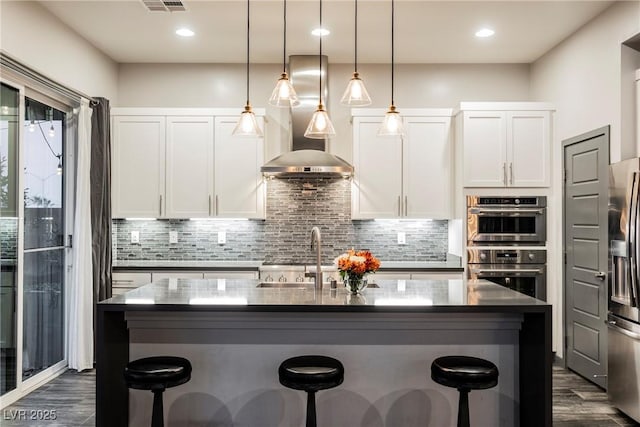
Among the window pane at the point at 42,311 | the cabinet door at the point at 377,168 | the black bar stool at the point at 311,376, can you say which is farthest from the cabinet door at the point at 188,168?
the black bar stool at the point at 311,376

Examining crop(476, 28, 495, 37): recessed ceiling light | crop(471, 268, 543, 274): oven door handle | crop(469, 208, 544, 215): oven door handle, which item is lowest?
crop(471, 268, 543, 274): oven door handle

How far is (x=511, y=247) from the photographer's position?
4750 millimetres

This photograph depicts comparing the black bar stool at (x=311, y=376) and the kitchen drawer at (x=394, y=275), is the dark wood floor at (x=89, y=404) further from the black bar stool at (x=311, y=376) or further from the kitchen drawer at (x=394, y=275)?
the black bar stool at (x=311, y=376)

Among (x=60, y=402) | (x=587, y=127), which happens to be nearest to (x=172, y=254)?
(x=60, y=402)

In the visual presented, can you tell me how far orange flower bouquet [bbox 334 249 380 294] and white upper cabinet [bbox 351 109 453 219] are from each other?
214 cm

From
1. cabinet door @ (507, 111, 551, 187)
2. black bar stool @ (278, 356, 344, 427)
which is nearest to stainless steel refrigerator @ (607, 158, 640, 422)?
cabinet door @ (507, 111, 551, 187)

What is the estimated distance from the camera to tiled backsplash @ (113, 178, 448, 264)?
539 cm

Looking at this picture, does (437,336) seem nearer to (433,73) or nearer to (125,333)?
(125,333)

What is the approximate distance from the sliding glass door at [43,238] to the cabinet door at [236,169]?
55.6 inches

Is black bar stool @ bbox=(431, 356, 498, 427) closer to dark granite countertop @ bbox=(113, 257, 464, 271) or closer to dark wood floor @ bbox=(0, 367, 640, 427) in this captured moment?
dark wood floor @ bbox=(0, 367, 640, 427)

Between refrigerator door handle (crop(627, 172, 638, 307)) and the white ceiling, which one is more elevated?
the white ceiling

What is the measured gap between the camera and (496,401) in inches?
113

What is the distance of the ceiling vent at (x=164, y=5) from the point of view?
12.2ft

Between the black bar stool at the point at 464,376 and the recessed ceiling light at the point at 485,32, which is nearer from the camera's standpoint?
the black bar stool at the point at 464,376
